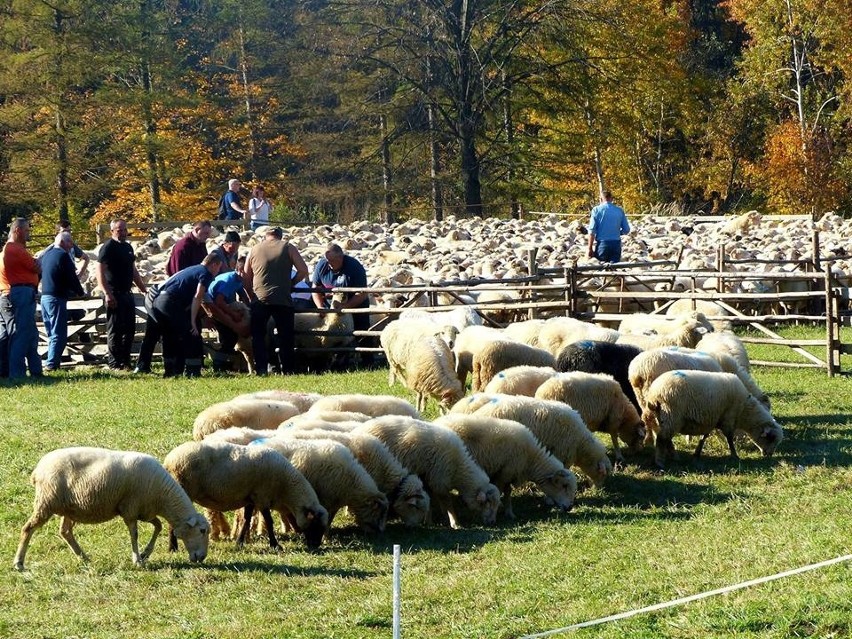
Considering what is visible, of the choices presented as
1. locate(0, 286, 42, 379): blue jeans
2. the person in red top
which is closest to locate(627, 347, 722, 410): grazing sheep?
the person in red top

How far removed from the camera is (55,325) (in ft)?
55.5

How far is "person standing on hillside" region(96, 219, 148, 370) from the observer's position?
54.0ft

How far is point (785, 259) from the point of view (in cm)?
2317

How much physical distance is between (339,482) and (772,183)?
36.6 meters

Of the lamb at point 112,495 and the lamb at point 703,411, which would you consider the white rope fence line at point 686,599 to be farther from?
the lamb at point 703,411

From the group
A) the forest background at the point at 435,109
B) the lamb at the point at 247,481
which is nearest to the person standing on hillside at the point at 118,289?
the lamb at the point at 247,481

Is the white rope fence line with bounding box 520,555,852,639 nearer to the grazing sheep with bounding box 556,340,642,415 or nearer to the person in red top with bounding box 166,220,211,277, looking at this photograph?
the grazing sheep with bounding box 556,340,642,415

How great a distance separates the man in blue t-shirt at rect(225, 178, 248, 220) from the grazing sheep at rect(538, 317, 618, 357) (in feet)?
50.7

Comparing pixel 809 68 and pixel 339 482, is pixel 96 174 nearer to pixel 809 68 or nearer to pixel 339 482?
pixel 809 68

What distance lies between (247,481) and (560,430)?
2595mm

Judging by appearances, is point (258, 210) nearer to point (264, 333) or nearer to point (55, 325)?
point (55, 325)

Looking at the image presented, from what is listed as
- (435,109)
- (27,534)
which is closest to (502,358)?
(27,534)

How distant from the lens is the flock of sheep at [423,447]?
26.0ft

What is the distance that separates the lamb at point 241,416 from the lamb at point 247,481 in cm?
159
